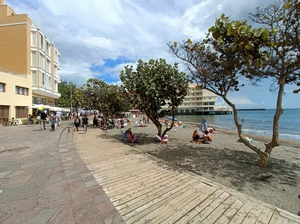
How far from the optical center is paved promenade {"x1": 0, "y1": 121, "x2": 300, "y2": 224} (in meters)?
2.41

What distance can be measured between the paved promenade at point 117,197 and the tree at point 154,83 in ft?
14.7

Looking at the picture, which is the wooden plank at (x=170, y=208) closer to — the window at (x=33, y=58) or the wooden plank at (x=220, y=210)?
the wooden plank at (x=220, y=210)

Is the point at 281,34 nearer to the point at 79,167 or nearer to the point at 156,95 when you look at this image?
the point at 156,95

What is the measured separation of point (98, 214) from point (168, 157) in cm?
438

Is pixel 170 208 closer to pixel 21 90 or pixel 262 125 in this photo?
pixel 21 90

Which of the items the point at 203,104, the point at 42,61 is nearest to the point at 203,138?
the point at 42,61

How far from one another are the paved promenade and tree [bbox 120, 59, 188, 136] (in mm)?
4483

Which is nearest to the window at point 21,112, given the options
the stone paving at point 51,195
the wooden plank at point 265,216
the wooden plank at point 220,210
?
Answer: the stone paving at point 51,195

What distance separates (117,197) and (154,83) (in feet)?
19.6

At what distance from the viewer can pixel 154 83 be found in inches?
312

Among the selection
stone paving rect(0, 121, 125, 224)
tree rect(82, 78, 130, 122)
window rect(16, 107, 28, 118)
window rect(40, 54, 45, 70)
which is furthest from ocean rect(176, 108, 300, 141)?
window rect(40, 54, 45, 70)

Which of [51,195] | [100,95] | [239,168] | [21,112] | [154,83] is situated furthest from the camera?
[21,112]

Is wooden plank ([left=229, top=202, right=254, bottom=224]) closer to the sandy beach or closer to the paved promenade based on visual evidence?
the paved promenade

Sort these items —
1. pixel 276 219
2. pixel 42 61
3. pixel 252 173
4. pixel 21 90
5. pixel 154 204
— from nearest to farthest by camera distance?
pixel 276 219, pixel 154 204, pixel 252 173, pixel 21 90, pixel 42 61
